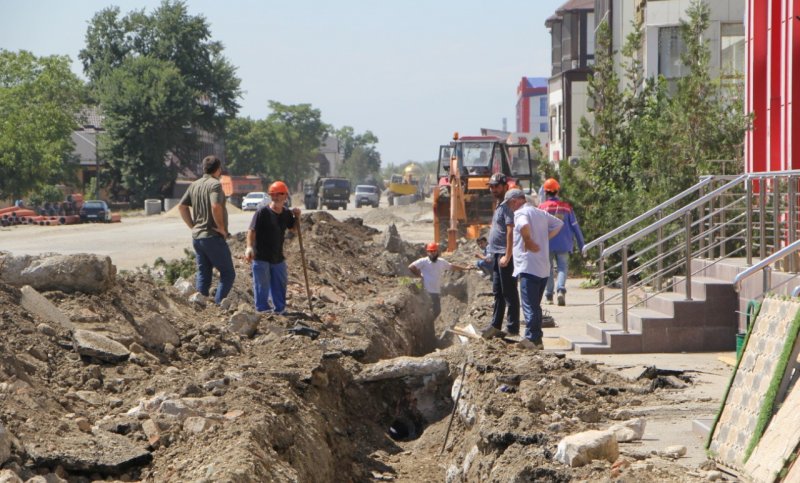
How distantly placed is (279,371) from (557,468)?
343 cm

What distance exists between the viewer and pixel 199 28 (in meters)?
81.6

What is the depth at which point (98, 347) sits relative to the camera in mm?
9453

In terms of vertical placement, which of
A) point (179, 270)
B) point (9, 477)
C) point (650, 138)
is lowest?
point (9, 477)

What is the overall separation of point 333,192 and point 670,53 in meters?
43.5

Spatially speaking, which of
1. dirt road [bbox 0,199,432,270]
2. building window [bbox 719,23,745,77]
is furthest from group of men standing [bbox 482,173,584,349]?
dirt road [bbox 0,199,432,270]

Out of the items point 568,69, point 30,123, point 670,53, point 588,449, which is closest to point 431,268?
point 588,449

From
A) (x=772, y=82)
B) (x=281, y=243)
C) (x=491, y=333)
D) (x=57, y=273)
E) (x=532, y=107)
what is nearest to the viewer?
(x=57, y=273)

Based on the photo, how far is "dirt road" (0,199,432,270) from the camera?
100ft

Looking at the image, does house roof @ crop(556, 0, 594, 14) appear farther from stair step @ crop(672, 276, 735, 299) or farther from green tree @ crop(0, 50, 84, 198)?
stair step @ crop(672, 276, 735, 299)

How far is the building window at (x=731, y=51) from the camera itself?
22344 mm

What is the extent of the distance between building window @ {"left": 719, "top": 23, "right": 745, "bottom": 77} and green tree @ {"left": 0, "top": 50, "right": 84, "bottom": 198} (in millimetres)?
42290

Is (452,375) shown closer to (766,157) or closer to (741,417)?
(741,417)

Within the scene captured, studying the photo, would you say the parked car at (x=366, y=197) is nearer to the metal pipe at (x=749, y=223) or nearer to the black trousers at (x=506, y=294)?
the metal pipe at (x=749, y=223)

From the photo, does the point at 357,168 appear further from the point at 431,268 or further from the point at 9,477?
the point at 9,477
